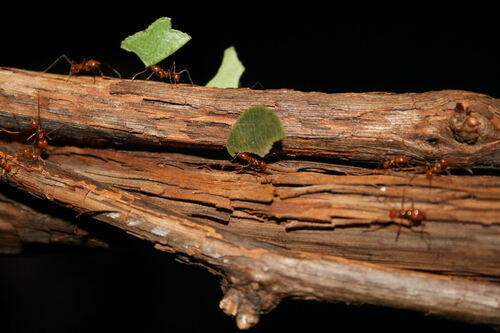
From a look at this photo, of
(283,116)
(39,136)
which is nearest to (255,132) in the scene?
(283,116)

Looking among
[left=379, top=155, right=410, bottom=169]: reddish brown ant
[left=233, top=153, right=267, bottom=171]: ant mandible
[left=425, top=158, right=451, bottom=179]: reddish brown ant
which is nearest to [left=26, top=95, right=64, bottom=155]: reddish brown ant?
[left=233, top=153, right=267, bottom=171]: ant mandible

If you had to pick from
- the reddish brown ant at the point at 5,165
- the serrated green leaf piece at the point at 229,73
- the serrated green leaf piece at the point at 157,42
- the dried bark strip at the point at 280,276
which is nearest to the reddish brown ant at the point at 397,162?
the dried bark strip at the point at 280,276

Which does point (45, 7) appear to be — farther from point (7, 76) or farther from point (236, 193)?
point (236, 193)

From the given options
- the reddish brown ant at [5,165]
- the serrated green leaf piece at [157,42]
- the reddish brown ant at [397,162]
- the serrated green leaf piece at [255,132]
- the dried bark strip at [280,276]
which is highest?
the serrated green leaf piece at [157,42]

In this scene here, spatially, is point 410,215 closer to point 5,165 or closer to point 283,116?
point 283,116

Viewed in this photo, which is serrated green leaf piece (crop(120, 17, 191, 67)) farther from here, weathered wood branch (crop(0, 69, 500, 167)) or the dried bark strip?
the dried bark strip

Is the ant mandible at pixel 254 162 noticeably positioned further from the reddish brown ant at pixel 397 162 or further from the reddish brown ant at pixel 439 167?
the reddish brown ant at pixel 439 167

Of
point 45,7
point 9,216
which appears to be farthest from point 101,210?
point 45,7
